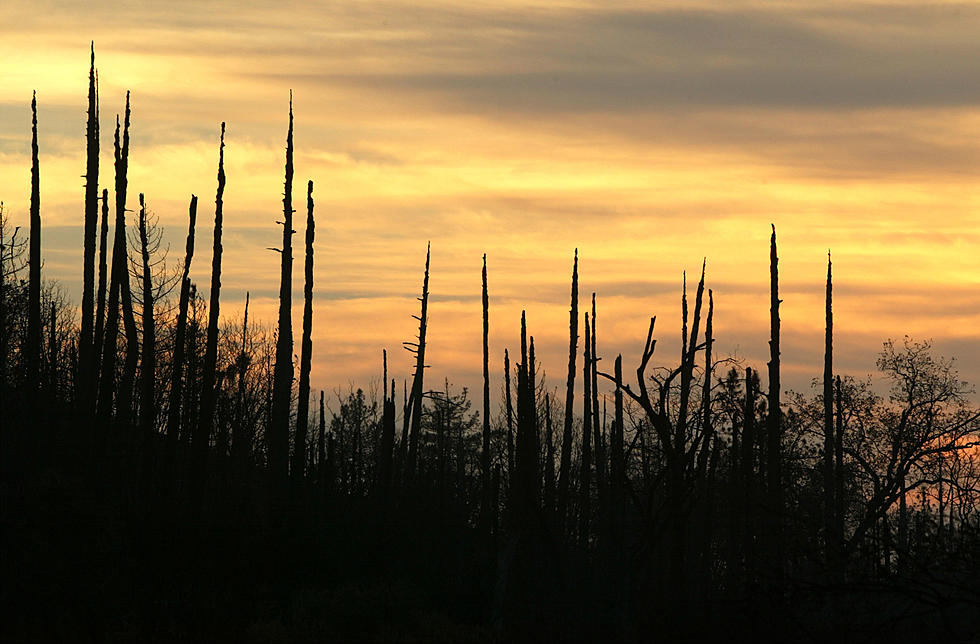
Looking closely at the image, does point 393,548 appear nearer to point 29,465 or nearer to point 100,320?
point 29,465

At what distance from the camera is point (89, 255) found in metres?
32.1

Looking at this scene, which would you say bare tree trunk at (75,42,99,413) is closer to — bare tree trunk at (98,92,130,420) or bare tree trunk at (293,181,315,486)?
bare tree trunk at (98,92,130,420)

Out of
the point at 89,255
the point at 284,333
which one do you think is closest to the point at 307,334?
the point at 284,333

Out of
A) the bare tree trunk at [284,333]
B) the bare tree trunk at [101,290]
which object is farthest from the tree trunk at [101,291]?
the bare tree trunk at [284,333]

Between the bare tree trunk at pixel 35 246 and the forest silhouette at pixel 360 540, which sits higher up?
the bare tree trunk at pixel 35 246

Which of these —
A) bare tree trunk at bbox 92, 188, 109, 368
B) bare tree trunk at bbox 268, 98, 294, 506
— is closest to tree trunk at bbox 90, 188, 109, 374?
bare tree trunk at bbox 92, 188, 109, 368

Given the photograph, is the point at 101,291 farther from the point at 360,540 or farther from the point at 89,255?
the point at 360,540

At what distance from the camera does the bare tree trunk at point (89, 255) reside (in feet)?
102

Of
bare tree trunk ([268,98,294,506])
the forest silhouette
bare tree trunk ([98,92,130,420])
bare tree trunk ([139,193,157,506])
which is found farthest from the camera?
bare tree trunk ([268,98,294,506])

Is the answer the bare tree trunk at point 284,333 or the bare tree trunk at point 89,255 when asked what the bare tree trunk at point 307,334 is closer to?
the bare tree trunk at point 284,333

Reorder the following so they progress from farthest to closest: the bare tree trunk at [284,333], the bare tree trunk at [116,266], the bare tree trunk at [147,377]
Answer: the bare tree trunk at [284,333] → the bare tree trunk at [116,266] → the bare tree trunk at [147,377]

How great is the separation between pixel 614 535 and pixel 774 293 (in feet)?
59.7

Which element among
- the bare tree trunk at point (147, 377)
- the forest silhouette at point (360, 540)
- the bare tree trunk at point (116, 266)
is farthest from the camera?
the bare tree trunk at point (116, 266)

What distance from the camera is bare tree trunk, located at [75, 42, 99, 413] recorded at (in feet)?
102
